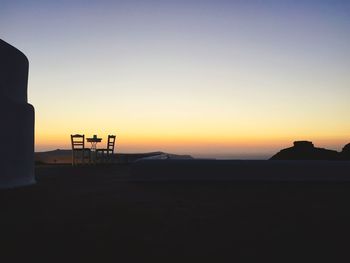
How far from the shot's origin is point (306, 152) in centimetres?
2139

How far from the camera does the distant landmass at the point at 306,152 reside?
20594 millimetres

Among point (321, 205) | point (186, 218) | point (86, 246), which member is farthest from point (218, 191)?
point (86, 246)

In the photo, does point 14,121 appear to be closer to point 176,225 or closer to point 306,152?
point 176,225

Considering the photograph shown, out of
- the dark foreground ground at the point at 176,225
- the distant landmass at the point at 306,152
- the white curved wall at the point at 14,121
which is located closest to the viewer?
the dark foreground ground at the point at 176,225

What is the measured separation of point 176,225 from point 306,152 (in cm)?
1855

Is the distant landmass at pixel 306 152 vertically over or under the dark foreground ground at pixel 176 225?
over

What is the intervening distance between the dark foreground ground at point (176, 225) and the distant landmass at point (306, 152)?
1387 cm

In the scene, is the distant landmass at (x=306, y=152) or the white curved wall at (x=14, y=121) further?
the distant landmass at (x=306, y=152)

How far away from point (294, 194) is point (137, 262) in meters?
4.69

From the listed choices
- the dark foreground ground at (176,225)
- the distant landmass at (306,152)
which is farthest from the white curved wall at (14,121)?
the distant landmass at (306,152)

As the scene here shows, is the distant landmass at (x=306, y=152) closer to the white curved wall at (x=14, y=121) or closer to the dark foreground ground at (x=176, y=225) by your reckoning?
the dark foreground ground at (x=176, y=225)

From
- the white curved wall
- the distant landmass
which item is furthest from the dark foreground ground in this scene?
the distant landmass

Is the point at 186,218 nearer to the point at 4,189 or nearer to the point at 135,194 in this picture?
the point at 135,194

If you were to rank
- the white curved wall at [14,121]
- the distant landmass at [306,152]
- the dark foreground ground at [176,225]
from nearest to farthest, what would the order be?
the dark foreground ground at [176,225] < the white curved wall at [14,121] < the distant landmass at [306,152]
